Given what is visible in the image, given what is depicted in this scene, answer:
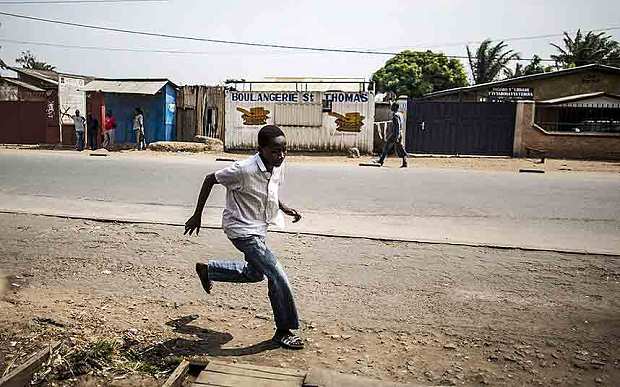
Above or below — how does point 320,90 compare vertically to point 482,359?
above

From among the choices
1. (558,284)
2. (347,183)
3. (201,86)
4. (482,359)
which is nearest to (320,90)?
(201,86)

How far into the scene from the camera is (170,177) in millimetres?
12727

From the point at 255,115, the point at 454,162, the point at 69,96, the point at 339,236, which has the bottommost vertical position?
the point at 339,236

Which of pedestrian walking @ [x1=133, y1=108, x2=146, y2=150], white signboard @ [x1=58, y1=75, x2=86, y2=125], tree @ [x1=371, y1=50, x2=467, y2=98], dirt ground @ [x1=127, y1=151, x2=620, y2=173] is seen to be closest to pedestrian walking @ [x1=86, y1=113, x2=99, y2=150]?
pedestrian walking @ [x1=133, y1=108, x2=146, y2=150]

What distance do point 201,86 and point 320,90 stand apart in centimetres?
599

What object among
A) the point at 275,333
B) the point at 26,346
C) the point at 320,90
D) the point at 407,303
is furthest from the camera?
the point at 320,90

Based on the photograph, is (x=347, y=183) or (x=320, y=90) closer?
(x=347, y=183)

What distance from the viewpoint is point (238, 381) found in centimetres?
296

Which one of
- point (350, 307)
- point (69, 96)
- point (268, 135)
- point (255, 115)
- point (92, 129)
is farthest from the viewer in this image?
point (69, 96)

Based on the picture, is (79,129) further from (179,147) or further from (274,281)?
(274,281)

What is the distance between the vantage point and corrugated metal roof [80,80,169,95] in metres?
23.3

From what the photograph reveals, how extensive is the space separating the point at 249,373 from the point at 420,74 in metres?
45.3

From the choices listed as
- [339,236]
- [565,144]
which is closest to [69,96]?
[565,144]

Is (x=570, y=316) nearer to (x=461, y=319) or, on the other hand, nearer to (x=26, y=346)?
(x=461, y=319)
